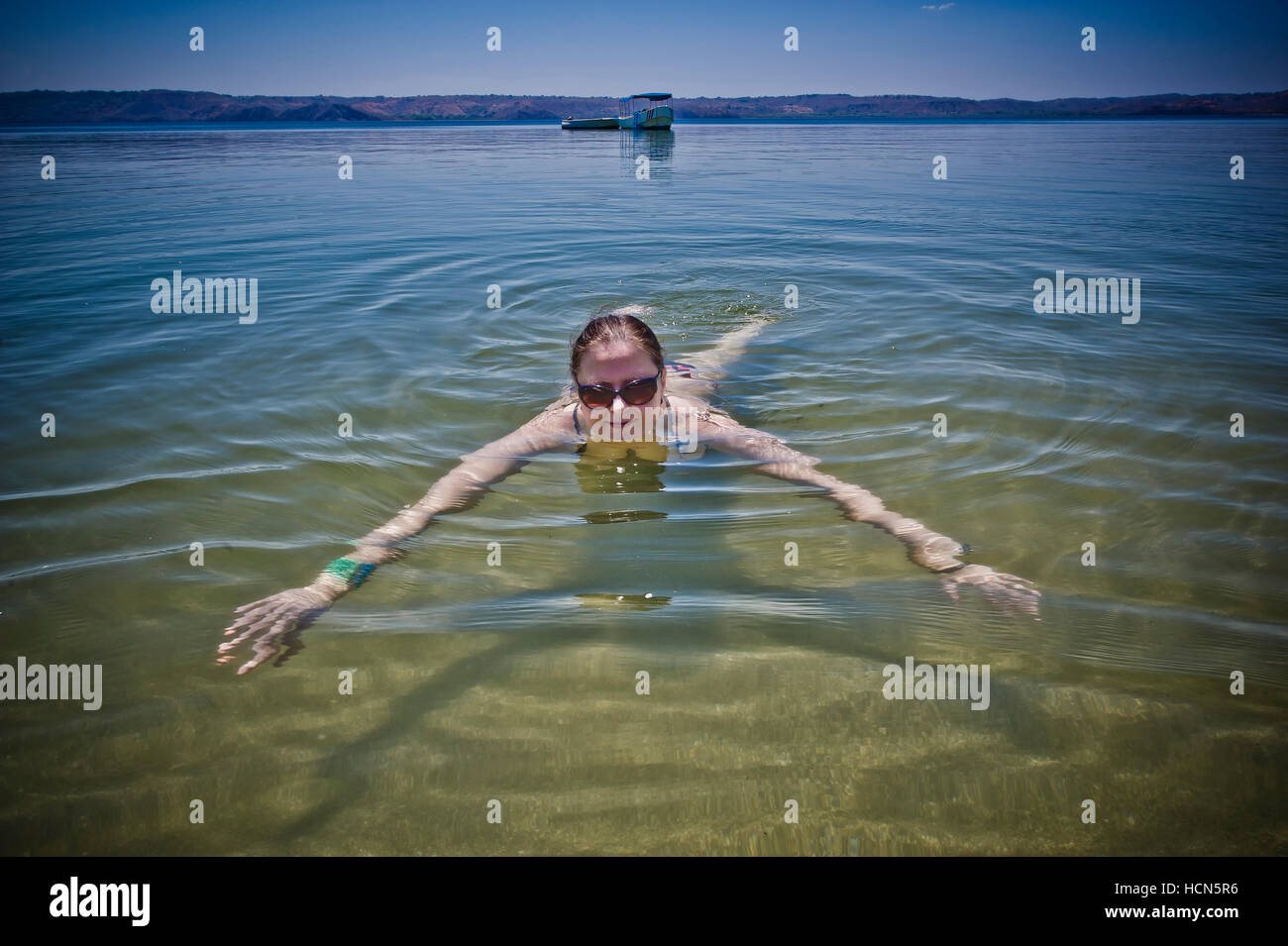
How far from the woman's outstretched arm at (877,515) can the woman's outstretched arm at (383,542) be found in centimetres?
107

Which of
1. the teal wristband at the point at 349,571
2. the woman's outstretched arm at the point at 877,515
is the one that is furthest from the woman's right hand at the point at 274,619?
the woman's outstretched arm at the point at 877,515

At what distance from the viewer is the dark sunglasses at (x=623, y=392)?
3.81 meters

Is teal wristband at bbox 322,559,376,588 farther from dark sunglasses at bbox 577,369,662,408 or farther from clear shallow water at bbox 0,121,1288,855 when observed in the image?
dark sunglasses at bbox 577,369,662,408

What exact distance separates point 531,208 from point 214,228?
18.4 ft

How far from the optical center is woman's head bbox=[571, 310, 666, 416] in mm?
3770

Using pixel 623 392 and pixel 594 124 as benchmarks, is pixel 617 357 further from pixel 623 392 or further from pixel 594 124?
pixel 594 124

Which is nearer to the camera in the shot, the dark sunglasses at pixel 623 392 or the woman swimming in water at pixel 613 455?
the woman swimming in water at pixel 613 455

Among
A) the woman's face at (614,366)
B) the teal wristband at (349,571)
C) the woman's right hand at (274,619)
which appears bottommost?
the woman's right hand at (274,619)

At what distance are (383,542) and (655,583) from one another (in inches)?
51.9

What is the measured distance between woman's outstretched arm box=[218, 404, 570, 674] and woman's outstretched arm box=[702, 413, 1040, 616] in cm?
107

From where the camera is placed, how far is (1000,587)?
9.45 feet

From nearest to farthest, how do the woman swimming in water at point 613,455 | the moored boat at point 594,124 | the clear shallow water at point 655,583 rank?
the clear shallow water at point 655,583 < the woman swimming in water at point 613,455 < the moored boat at point 594,124

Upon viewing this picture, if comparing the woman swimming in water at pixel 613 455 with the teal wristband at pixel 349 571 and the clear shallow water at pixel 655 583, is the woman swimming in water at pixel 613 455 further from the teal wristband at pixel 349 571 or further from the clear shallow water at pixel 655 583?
the clear shallow water at pixel 655 583

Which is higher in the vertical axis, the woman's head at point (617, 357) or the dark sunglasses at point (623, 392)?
the woman's head at point (617, 357)
